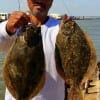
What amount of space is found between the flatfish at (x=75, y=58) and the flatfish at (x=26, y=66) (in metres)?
0.23

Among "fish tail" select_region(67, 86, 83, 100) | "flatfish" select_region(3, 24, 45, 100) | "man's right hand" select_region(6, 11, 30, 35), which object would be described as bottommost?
"fish tail" select_region(67, 86, 83, 100)

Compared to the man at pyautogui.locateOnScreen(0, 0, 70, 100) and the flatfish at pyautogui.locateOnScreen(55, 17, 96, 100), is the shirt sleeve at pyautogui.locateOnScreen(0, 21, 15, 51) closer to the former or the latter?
the man at pyautogui.locateOnScreen(0, 0, 70, 100)

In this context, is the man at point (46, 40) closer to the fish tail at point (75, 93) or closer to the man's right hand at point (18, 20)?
the man's right hand at point (18, 20)

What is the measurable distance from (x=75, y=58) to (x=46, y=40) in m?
0.76

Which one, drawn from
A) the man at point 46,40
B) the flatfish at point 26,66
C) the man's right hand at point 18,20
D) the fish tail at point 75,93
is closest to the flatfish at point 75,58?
the fish tail at point 75,93

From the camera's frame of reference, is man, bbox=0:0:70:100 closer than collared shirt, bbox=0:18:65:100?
Yes

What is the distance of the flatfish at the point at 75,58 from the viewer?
4254 millimetres

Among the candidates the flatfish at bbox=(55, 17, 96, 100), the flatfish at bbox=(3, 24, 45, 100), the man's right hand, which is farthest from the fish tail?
the man's right hand

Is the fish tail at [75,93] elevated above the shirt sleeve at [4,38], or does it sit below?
below

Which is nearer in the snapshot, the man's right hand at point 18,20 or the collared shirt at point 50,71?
the man's right hand at point 18,20

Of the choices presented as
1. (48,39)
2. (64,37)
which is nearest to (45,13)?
(48,39)

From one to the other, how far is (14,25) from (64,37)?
0.55 meters

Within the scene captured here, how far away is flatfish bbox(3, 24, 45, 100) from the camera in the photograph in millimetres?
4168

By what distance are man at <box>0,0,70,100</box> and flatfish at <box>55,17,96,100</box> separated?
57cm
